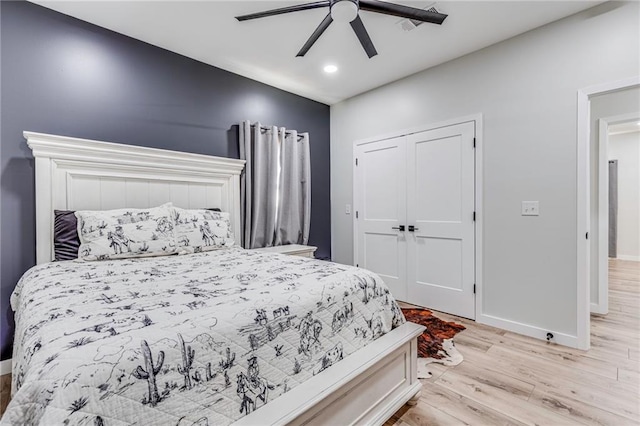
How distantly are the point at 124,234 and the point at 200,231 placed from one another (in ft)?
1.76

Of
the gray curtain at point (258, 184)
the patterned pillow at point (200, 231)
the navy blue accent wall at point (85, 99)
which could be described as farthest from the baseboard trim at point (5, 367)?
the gray curtain at point (258, 184)

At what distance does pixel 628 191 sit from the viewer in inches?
225

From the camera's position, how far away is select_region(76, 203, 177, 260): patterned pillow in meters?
2.00

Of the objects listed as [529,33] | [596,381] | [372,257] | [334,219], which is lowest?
[596,381]

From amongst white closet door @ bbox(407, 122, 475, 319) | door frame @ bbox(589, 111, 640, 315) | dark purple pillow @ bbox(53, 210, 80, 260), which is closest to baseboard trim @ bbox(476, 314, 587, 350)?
white closet door @ bbox(407, 122, 475, 319)

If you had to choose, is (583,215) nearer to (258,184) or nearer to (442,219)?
(442,219)

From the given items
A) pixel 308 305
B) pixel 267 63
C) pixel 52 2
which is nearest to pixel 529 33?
pixel 267 63

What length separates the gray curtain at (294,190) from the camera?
361cm

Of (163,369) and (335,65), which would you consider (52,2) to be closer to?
(335,65)

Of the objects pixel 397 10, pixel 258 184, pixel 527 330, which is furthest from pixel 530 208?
pixel 258 184

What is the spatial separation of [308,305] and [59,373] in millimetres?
820

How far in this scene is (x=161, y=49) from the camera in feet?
9.12

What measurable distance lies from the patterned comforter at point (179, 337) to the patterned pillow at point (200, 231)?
607 millimetres

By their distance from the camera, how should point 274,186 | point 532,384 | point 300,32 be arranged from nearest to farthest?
point 532,384 < point 300,32 < point 274,186
